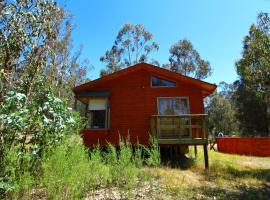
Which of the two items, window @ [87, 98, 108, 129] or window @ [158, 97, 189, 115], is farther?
window @ [87, 98, 108, 129]

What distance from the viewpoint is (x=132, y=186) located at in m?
7.50

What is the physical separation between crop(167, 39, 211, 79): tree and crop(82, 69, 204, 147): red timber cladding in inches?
926

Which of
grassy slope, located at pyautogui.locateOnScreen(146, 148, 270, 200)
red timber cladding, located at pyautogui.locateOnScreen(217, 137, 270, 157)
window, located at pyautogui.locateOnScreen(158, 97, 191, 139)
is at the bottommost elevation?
grassy slope, located at pyautogui.locateOnScreen(146, 148, 270, 200)

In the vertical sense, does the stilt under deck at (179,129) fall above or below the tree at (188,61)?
below

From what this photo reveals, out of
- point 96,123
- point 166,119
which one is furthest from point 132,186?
point 96,123

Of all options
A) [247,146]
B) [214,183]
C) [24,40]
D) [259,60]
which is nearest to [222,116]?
[247,146]

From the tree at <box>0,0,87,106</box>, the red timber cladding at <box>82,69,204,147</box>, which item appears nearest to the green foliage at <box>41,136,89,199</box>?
the tree at <box>0,0,87,106</box>

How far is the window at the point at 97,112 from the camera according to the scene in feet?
45.6

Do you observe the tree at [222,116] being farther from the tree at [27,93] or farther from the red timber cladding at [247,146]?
the tree at [27,93]

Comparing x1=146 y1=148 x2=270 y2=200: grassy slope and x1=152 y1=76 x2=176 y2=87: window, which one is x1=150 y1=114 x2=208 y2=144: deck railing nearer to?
x1=146 y1=148 x2=270 y2=200: grassy slope

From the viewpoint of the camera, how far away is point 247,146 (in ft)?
74.0

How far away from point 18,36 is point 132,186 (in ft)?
14.7

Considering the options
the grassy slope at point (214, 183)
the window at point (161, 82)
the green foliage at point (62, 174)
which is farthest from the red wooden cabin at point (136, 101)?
the green foliage at point (62, 174)

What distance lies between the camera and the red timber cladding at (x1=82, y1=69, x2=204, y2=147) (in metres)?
13.5
